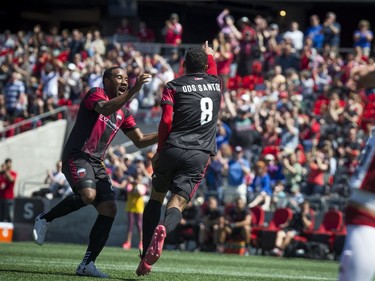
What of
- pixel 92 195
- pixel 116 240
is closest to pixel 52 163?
pixel 116 240

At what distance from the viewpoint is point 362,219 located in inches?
246

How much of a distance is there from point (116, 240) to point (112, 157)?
291 centimetres

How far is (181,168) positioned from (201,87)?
834mm

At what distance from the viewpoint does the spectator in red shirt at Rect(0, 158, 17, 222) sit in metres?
23.7

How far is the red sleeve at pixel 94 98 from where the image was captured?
1041cm

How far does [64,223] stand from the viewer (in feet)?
74.4

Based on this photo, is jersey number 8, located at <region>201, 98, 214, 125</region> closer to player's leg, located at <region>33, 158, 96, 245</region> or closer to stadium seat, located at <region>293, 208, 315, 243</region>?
player's leg, located at <region>33, 158, 96, 245</region>

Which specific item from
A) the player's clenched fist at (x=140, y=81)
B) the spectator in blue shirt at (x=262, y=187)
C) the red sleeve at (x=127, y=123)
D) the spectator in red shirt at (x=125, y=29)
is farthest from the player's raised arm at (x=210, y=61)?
the spectator in red shirt at (x=125, y=29)

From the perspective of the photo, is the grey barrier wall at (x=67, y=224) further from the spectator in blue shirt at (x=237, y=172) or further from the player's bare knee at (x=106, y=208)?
the player's bare knee at (x=106, y=208)

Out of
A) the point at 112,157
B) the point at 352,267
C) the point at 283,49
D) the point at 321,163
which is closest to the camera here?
the point at 352,267

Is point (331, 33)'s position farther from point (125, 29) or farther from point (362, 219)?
point (362, 219)

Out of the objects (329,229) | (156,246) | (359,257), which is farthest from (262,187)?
(359,257)

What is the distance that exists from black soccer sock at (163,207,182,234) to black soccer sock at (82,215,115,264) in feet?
3.27

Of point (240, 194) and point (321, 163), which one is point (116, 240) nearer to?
point (240, 194)
